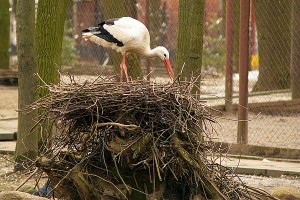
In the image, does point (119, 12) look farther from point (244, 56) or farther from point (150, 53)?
point (244, 56)

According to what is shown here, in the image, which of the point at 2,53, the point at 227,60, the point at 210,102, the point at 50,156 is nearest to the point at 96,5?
the point at 2,53

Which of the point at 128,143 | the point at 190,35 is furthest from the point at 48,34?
the point at 128,143

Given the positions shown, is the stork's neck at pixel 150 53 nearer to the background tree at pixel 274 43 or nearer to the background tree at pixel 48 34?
the background tree at pixel 48 34

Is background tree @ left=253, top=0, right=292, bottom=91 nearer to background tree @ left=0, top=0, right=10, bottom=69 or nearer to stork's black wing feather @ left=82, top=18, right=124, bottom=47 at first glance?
stork's black wing feather @ left=82, top=18, right=124, bottom=47

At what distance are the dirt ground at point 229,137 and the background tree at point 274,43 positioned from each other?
1.78m

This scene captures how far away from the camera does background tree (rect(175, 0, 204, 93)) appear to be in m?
9.36

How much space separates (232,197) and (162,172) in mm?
739

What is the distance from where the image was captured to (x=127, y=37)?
10531mm

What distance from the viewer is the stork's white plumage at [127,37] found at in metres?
10.5

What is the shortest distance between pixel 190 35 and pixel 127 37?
1268 millimetres

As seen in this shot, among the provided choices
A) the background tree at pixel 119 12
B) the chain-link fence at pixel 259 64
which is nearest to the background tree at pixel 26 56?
the chain-link fence at pixel 259 64

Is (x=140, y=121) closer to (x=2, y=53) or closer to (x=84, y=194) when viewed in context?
(x=84, y=194)

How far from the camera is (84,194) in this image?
6.34 m

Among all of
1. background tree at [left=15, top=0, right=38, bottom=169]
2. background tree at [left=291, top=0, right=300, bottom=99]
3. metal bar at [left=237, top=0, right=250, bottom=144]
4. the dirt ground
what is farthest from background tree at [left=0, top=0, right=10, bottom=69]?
background tree at [left=15, top=0, right=38, bottom=169]
